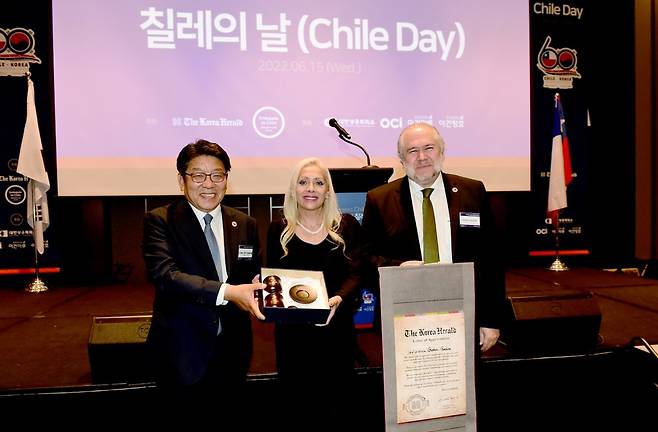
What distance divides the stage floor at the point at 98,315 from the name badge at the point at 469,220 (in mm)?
927

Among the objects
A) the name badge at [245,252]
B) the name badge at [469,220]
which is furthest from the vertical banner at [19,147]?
the name badge at [469,220]

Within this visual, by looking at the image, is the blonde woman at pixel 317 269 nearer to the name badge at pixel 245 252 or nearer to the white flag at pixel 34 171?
the name badge at pixel 245 252

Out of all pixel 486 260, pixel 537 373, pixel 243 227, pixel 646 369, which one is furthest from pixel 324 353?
pixel 646 369

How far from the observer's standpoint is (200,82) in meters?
4.46

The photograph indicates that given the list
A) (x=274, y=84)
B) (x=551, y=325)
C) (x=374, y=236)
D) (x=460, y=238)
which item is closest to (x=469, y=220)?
(x=460, y=238)

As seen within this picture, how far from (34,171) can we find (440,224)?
4.09 m

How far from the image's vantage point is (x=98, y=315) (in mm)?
3016

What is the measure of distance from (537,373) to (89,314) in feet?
10.2

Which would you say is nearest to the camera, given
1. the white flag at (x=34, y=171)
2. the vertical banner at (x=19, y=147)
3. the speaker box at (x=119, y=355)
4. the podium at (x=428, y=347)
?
the podium at (x=428, y=347)

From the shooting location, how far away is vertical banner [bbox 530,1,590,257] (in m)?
5.74

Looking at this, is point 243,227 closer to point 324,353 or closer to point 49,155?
point 324,353

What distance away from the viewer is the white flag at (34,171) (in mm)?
4703

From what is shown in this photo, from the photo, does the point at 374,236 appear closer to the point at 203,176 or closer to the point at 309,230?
the point at 309,230

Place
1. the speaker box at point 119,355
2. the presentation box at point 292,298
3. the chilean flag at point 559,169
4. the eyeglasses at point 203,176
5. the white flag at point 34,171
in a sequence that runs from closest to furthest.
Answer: the presentation box at point 292,298 → the eyeglasses at point 203,176 → the speaker box at point 119,355 → the white flag at point 34,171 → the chilean flag at point 559,169
